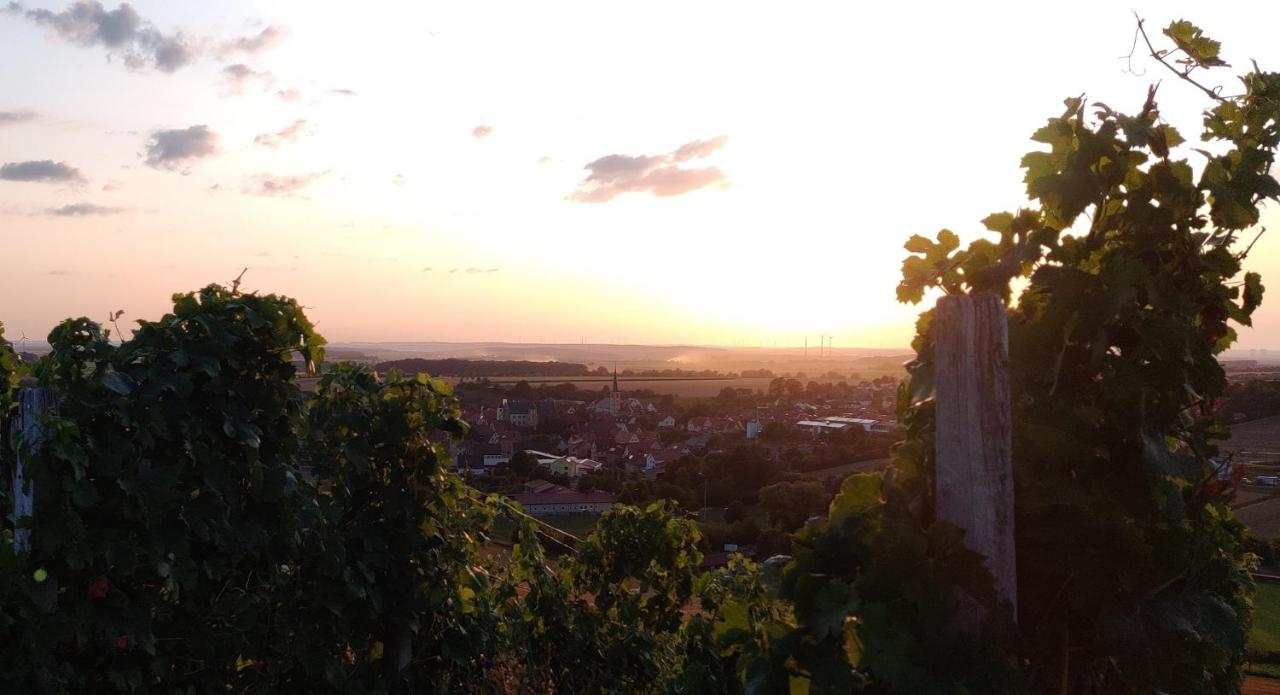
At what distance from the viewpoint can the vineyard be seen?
207 cm

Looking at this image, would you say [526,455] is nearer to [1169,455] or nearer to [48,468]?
[48,468]

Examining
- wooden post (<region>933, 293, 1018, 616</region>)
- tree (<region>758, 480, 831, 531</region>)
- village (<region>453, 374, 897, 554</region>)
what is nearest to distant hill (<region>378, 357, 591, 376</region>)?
village (<region>453, 374, 897, 554</region>)

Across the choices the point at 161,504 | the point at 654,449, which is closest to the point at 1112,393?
the point at 161,504

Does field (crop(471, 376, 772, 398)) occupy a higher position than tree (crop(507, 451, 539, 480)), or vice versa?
tree (crop(507, 451, 539, 480))

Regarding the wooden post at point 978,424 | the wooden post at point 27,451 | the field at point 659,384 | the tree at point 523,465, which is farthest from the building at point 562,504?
the field at point 659,384

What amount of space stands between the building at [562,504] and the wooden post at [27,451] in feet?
34.3

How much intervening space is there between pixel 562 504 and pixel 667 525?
8699 millimetres

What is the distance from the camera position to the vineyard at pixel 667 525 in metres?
2.07

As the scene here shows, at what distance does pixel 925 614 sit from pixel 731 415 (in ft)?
139

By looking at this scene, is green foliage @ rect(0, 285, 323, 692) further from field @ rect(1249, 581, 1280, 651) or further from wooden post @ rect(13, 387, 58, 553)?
field @ rect(1249, 581, 1280, 651)

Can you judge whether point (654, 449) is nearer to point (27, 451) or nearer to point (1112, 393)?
point (27, 451)

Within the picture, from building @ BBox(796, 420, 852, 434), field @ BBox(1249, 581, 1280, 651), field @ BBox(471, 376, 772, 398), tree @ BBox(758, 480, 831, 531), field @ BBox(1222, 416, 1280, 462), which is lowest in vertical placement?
field @ BBox(1249, 581, 1280, 651)

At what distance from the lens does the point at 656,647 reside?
17.1 feet

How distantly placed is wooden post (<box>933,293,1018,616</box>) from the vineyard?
0.21 feet
